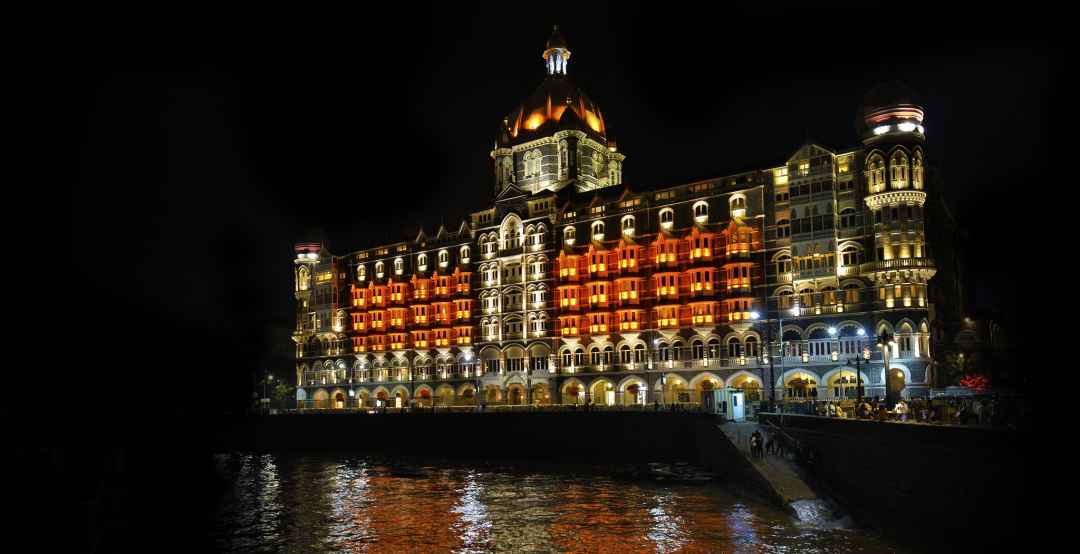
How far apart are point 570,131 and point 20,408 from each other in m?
88.3

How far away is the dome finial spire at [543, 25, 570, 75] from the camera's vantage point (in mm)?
118562

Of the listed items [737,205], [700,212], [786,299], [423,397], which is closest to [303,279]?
[423,397]

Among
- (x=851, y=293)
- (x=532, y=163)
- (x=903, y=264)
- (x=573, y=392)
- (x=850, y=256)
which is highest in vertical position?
(x=532, y=163)

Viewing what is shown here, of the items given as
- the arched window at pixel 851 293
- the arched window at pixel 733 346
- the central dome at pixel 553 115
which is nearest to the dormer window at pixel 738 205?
the arched window at pixel 733 346

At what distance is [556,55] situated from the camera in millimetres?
118750

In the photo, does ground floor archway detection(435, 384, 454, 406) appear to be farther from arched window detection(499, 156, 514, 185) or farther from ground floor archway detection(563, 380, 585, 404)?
arched window detection(499, 156, 514, 185)

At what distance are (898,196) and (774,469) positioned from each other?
34.7 metres

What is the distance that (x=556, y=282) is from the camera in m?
97.7

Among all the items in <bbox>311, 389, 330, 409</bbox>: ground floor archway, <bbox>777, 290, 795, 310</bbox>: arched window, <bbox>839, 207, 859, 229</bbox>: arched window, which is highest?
<bbox>839, 207, 859, 229</bbox>: arched window

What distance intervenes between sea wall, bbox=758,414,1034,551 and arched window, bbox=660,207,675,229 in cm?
4524

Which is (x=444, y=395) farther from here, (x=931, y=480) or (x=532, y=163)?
(x=931, y=480)

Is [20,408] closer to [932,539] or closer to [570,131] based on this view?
[932,539]

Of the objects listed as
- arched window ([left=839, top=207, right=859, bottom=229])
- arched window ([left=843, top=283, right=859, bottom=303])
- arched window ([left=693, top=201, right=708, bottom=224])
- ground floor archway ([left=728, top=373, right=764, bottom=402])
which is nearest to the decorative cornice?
arched window ([left=839, top=207, right=859, bottom=229])

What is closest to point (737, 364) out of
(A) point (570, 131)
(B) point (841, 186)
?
(B) point (841, 186)
